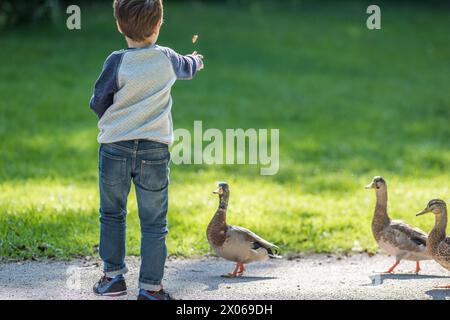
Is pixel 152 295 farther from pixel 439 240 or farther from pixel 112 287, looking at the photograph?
pixel 439 240

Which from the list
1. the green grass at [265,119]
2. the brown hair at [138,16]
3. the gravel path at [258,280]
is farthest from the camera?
the green grass at [265,119]

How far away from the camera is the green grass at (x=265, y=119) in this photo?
6.91 m

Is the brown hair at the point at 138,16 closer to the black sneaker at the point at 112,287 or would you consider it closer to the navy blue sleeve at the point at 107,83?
the navy blue sleeve at the point at 107,83

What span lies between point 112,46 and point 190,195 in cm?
827

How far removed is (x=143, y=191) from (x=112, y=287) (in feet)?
2.27

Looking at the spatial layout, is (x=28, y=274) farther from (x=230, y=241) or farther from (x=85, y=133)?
(x=85, y=133)

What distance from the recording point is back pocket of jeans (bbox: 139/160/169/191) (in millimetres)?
4535

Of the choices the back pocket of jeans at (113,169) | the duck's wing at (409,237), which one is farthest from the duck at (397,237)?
the back pocket of jeans at (113,169)

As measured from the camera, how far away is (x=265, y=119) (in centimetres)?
1186

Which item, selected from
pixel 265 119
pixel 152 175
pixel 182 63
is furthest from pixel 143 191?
pixel 265 119

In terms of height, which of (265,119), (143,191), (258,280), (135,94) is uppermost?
(135,94)

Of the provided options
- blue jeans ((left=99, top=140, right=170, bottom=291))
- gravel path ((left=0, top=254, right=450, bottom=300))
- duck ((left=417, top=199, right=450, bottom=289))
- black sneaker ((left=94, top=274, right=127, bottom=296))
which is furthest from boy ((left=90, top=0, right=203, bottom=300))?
duck ((left=417, top=199, right=450, bottom=289))

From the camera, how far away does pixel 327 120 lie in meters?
12.0
